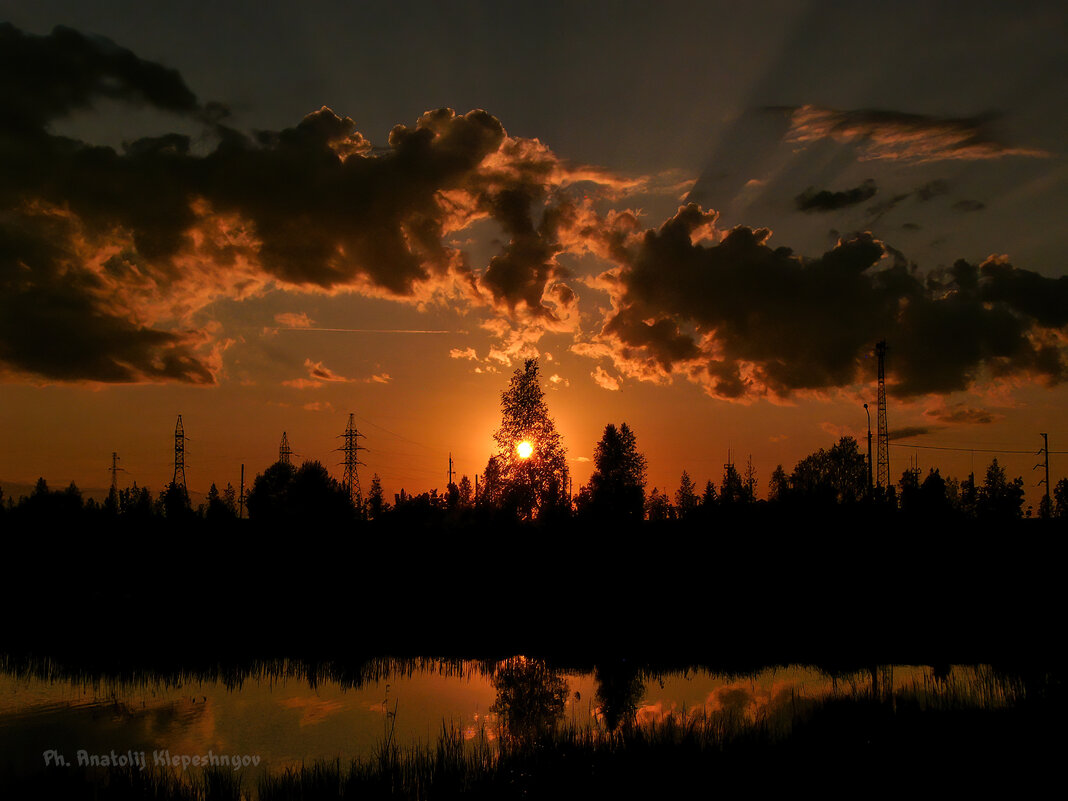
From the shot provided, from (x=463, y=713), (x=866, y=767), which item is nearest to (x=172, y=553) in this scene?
(x=463, y=713)

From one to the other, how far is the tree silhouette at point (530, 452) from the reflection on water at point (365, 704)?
132 ft

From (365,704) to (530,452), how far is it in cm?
4969

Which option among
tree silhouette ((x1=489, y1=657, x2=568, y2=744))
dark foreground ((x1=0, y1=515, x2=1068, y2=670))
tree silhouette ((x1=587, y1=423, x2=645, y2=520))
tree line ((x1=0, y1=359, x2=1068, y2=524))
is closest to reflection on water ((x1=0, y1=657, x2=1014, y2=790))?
tree silhouette ((x1=489, y1=657, x2=568, y2=744))

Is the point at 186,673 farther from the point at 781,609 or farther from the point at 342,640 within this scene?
the point at 781,609

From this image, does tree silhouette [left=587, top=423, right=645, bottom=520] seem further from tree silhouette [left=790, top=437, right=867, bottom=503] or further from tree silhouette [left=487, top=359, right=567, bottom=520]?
tree silhouette [left=790, top=437, right=867, bottom=503]

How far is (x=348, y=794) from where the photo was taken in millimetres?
13500

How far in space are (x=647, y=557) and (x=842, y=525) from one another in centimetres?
1493

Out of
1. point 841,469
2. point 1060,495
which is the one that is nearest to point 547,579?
point 841,469

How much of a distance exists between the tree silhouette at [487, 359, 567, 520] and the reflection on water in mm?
40274

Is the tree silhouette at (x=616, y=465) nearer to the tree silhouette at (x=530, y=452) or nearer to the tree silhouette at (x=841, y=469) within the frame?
the tree silhouette at (x=530, y=452)

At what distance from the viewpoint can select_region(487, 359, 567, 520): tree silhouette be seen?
6962 cm

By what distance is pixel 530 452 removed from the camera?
71.7 m

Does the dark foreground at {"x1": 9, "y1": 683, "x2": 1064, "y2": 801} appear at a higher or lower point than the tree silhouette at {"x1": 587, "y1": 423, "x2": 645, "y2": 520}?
lower

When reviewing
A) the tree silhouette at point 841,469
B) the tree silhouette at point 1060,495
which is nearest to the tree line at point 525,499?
the tree silhouette at point 841,469
